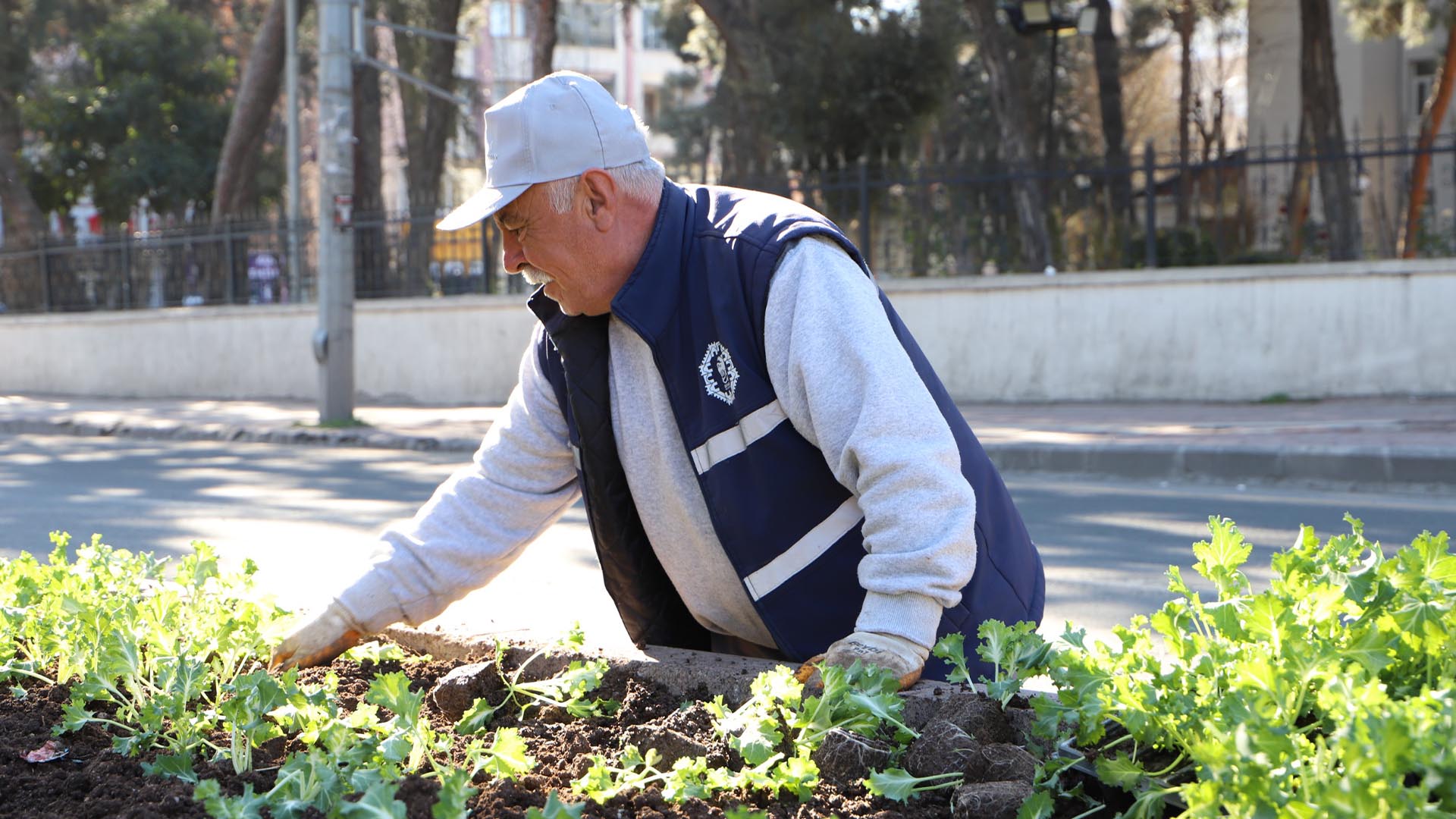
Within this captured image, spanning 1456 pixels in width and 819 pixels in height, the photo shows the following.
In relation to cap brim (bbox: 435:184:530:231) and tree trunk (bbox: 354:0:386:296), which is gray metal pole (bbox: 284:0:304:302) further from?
cap brim (bbox: 435:184:530:231)

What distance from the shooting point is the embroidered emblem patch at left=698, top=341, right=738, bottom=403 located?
2383mm

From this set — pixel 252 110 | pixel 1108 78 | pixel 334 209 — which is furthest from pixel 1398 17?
pixel 252 110

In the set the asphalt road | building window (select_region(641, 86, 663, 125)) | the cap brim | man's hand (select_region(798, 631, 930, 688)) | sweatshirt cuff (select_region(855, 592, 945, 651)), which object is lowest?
the asphalt road

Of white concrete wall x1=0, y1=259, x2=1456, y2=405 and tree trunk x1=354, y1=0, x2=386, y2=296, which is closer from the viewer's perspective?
white concrete wall x1=0, y1=259, x2=1456, y2=405

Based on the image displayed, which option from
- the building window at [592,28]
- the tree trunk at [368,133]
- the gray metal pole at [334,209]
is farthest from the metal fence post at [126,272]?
the building window at [592,28]

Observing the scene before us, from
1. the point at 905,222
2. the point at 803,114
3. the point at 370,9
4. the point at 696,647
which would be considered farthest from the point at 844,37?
the point at 696,647

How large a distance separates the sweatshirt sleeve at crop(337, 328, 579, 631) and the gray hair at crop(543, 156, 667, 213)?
460 mm

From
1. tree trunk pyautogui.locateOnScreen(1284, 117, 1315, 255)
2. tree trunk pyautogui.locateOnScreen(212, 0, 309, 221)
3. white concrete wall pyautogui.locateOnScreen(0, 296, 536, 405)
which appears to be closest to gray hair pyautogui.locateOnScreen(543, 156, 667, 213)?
tree trunk pyautogui.locateOnScreen(1284, 117, 1315, 255)

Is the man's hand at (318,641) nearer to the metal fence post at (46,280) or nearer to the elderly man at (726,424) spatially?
the elderly man at (726,424)

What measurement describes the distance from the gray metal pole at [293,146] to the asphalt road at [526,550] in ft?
23.6

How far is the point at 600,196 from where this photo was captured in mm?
2432

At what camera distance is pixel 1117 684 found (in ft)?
5.26

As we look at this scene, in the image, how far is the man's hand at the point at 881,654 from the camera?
2.10m

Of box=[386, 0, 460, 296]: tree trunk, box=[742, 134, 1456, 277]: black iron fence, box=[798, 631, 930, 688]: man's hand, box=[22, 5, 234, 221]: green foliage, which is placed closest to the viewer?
box=[798, 631, 930, 688]: man's hand
